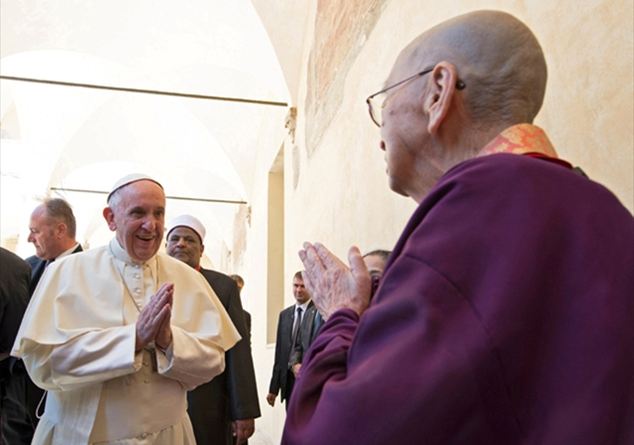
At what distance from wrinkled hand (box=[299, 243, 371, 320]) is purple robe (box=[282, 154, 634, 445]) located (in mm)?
258

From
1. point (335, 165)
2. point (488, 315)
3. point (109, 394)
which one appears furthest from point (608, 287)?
point (335, 165)

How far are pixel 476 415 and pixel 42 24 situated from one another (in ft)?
37.2

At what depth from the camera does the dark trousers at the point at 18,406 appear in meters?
3.63

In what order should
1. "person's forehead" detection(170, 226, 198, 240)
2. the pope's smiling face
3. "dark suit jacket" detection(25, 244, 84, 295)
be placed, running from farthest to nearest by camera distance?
"person's forehead" detection(170, 226, 198, 240)
"dark suit jacket" detection(25, 244, 84, 295)
the pope's smiling face

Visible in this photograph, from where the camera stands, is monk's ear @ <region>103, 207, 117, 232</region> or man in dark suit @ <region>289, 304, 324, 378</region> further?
man in dark suit @ <region>289, 304, 324, 378</region>

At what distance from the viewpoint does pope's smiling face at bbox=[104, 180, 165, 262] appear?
2781 millimetres

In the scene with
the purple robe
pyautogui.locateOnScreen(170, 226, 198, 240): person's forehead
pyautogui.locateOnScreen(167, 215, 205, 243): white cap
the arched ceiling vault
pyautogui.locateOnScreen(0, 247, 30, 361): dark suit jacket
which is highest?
the arched ceiling vault

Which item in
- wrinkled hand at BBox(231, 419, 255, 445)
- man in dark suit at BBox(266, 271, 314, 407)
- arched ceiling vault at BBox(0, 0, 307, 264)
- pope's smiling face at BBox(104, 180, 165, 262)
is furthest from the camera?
arched ceiling vault at BBox(0, 0, 307, 264)

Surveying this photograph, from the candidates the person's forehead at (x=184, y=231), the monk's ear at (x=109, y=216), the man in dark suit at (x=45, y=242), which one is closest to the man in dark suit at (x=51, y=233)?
the man in dark suit at (x=45, y=242)

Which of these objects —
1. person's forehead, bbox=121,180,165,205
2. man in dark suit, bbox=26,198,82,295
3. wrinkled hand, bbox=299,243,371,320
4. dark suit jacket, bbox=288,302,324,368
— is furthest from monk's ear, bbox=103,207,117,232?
dark suit jacket, bbox=288,302,324,368

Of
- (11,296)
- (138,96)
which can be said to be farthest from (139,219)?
(138,96)

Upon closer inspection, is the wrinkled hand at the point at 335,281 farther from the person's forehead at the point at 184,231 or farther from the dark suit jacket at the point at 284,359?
the dark suit jacket at the point at 284,359

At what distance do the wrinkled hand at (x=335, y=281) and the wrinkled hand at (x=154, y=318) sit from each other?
3.40ft

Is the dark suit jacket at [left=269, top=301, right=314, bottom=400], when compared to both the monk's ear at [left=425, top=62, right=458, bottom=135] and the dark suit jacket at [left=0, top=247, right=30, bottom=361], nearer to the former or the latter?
the dark suit jacket at [left=0, top=247, right=30, bottom=361]
